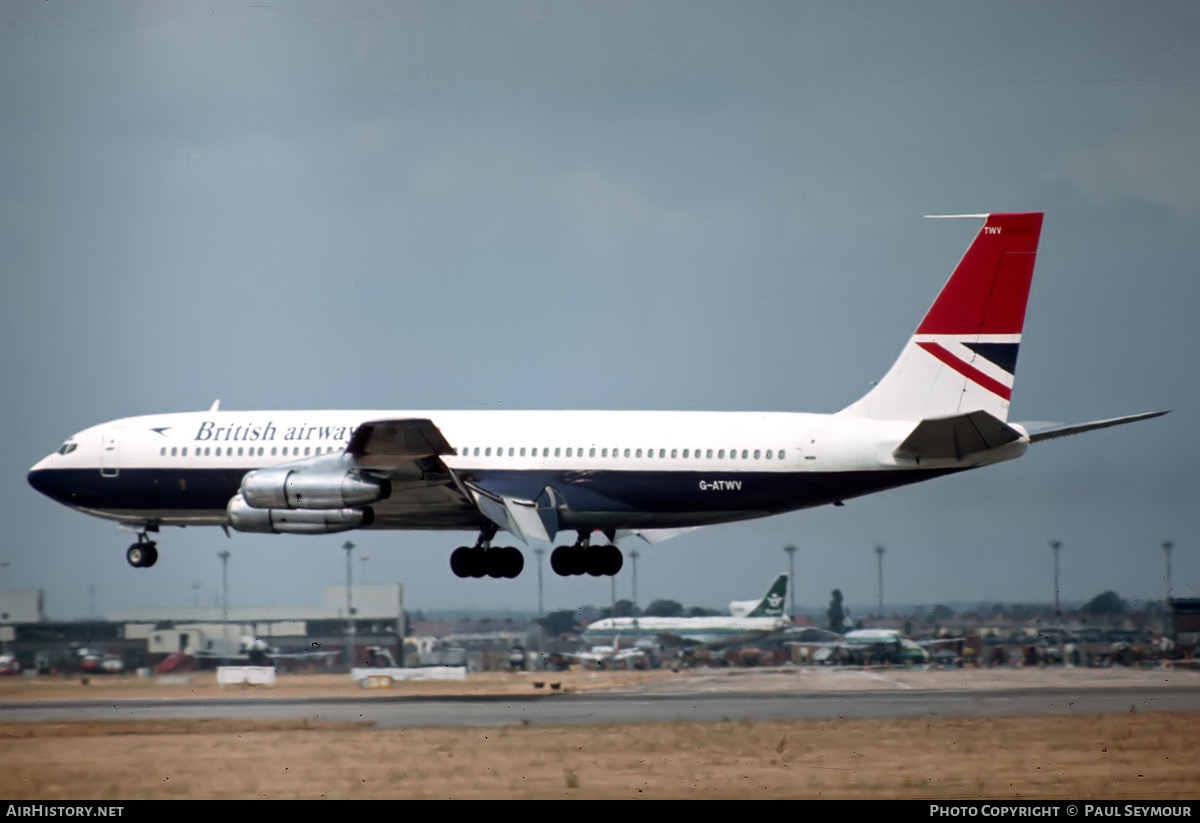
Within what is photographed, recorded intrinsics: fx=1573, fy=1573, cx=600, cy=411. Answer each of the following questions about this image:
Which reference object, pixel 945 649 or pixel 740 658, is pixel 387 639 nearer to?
pixel 740 658

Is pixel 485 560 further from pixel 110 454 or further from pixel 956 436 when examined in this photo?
pixel 956 436

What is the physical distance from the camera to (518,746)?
3350 cm

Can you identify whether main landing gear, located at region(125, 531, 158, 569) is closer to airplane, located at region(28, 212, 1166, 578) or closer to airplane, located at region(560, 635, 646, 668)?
airplane, located at region(28, 212, 1166, 578)

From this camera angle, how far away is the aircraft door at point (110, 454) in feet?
168

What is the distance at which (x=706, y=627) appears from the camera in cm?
6550

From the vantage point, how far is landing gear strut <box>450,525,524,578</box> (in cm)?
4988

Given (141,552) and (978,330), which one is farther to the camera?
(141,552)

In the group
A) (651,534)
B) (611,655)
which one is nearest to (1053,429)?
(651,534)

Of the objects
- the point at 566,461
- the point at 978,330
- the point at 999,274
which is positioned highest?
the point at 999,274

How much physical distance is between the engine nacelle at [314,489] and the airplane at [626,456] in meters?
0.04

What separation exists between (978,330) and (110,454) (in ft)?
91.5

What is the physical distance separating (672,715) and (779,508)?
9.06 metres
